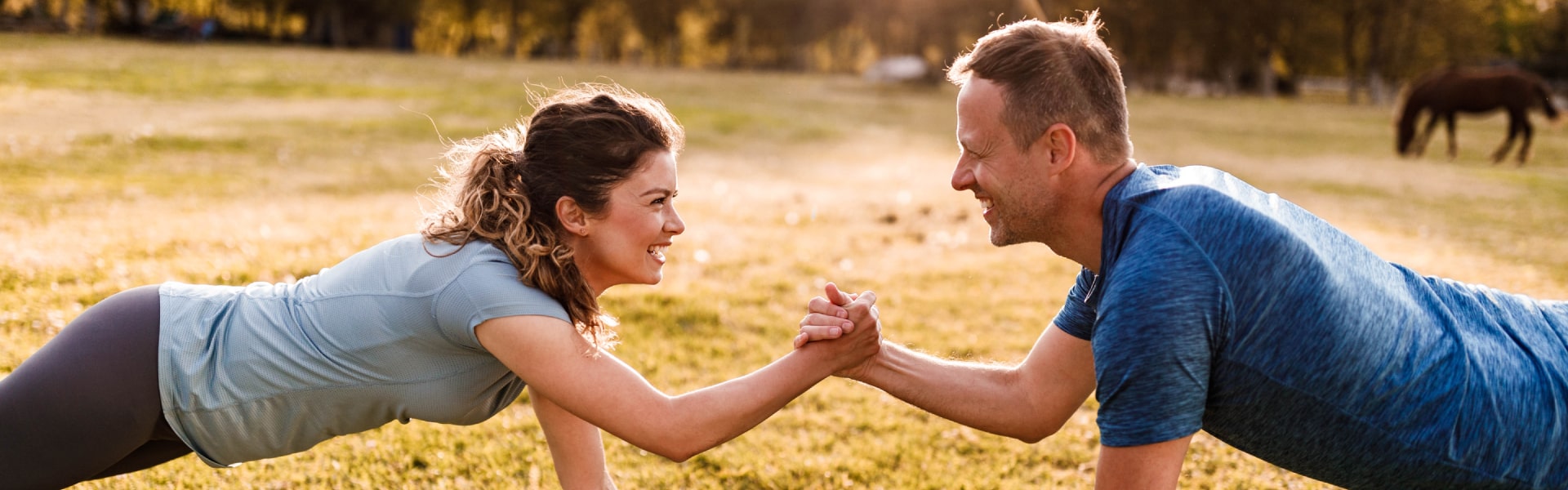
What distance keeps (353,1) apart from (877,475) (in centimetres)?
5985

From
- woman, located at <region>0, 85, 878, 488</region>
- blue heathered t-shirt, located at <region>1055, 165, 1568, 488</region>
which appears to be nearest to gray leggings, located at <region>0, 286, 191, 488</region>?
woman, located at <region>0, 85, 878, 488</region>

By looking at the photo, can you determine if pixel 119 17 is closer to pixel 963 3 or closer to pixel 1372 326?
pixel 963 3

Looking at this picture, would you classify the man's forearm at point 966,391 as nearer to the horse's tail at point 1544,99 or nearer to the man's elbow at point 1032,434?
the man's elbow at point 1032,434

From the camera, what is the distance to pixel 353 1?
58.2m

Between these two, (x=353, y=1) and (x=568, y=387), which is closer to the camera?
(x=568, y=387)

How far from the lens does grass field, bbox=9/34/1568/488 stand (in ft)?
16.5

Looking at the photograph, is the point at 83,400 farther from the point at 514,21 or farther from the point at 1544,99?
the point at 514,21

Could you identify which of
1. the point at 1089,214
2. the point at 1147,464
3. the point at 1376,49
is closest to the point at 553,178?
the point at 1089,214

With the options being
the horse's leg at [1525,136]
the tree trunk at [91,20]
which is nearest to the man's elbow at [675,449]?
the horse's leg at [1525,136]

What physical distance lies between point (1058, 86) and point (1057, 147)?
161mm

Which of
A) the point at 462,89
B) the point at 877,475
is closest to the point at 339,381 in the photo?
the point at 877,475

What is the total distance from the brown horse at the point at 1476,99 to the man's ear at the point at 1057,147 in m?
24.8

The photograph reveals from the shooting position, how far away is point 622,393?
292 centimetres

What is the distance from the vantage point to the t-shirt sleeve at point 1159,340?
2.38 metres
